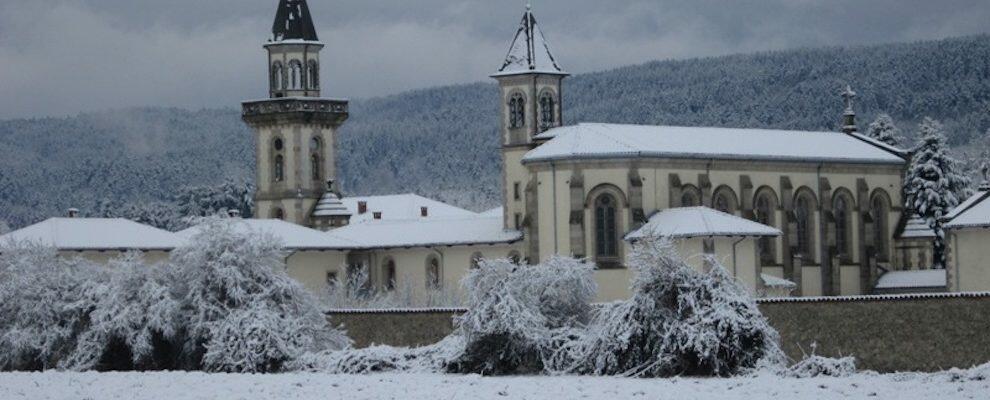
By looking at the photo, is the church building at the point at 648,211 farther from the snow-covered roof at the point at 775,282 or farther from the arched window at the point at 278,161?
the arched window at the point at 278,161

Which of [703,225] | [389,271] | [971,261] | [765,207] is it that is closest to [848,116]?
[765,207]

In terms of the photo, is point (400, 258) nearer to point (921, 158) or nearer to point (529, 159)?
point (529, 159)

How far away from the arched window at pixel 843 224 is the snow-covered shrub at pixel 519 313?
40.1m

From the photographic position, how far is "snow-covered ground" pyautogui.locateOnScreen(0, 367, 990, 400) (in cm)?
3947

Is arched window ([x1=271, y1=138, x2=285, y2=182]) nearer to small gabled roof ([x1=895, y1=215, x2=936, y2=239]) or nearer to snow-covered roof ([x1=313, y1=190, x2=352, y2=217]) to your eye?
snow-covered roof ([x1=313, y1=190, x2=352, y2=217])

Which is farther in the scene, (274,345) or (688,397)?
(274,345)

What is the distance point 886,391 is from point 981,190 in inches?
1767

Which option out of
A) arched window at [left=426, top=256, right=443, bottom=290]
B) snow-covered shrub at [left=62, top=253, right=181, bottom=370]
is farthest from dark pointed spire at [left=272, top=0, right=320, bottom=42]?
snow-covered shrub at [left=62, top=253, right=181, bottom=370]

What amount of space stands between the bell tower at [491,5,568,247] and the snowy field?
151 feet

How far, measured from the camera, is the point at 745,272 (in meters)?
81.1

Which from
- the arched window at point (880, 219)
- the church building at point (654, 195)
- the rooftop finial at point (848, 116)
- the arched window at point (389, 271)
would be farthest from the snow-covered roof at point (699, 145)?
the arched window at point (389, 271)

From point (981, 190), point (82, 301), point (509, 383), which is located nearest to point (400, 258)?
point (981, 190)

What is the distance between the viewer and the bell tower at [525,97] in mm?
93312

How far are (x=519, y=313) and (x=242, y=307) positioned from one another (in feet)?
27.9
